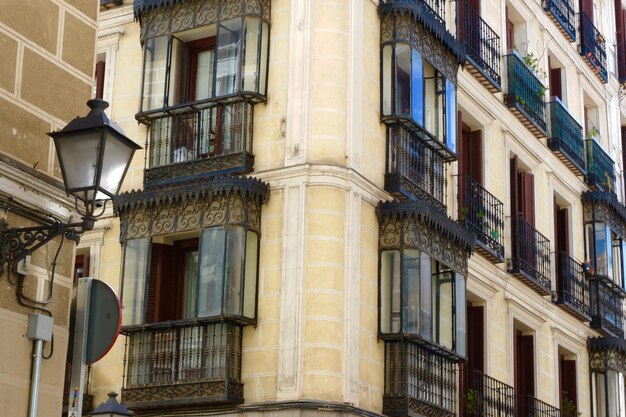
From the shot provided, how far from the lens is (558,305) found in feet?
82.6

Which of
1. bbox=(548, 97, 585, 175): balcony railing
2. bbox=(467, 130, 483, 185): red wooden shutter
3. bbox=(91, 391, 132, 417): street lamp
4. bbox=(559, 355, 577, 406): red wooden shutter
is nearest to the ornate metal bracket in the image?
bbox=(91, 391, 132, 417): street lamp

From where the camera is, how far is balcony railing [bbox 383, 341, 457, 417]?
58.7ft

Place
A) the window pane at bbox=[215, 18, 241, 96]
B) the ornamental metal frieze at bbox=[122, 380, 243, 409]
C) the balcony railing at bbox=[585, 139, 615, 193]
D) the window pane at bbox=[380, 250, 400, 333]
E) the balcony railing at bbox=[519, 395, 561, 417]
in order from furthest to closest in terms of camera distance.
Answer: the balcony railing at bbox=[585, 139, 615, 193] < the balcony railing at bbox=[519, 395, 561, 417] < the window pane at bbox=[215, 18, 241, 96] < the window pane at bbox=[380, 250, 400, 333] < the ornamental metal frieze at bbox=[122, 380, 243, 409]

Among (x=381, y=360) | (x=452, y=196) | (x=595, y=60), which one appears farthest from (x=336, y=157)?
(x=595, y=60)

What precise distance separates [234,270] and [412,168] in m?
3.30

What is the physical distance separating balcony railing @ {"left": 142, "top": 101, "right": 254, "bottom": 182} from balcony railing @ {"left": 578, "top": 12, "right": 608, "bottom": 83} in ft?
41.1

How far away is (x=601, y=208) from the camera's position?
90.6 ft

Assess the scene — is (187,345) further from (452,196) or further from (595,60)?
(595,60)

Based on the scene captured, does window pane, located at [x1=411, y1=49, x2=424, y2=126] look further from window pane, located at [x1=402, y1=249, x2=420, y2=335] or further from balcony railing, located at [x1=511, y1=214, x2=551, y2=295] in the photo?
balcony railing, located at [x1=511, y1=214, x2=551, y2=295]

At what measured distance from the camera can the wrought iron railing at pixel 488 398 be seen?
20922 mm

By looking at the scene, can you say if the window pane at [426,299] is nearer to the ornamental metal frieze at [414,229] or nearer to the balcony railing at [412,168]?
the ornamental metal frieze at [414,229]

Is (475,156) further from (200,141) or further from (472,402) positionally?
(200,141)

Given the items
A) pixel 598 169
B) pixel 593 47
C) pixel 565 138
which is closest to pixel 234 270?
pixel 565 138

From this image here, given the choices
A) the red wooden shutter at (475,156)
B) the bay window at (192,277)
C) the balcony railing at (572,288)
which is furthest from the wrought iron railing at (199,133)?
the balcony railing at (572,288)
